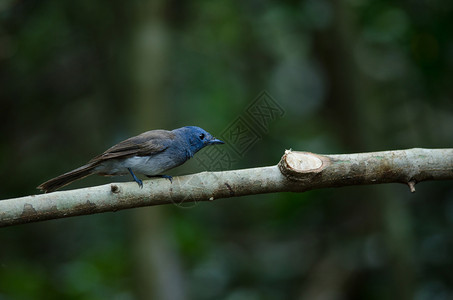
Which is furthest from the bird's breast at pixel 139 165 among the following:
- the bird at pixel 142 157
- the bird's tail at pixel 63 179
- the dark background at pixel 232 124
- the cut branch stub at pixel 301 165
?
the cut branch stub at pixel 301 165

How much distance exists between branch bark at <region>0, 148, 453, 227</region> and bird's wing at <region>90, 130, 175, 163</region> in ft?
2.90

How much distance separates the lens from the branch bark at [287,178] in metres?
3.19

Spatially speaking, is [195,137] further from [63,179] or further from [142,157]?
[63,179]

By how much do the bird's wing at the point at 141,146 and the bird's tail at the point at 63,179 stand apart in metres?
0.13

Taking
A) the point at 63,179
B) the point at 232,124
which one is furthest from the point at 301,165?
the point at 232,124

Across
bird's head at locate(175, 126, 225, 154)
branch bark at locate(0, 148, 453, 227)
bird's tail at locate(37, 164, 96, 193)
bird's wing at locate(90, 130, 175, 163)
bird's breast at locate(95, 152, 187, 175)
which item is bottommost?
branch bark at locate(0, 148, 453, 227)

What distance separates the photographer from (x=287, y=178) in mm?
3240

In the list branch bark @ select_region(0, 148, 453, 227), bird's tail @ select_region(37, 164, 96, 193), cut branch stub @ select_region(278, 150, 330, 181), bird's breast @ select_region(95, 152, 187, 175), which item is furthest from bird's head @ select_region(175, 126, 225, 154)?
cut branch stub @ select_region(278, 150, 330, 181)

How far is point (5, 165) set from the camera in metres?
6.73

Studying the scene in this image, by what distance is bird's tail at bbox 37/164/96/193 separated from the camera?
379 cm

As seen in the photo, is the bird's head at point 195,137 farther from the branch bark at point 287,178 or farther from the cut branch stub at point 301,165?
the cut branch stub at point 301,165

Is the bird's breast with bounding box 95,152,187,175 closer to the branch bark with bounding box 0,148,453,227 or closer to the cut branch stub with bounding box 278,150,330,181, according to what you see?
the branch bark with bounding box 0,148,453,227

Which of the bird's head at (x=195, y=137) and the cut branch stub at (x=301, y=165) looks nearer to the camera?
the cut branch stub at (x=301, y=165)

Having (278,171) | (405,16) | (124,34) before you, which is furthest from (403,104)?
(278,171)
